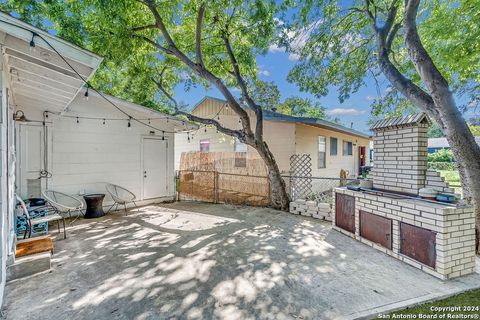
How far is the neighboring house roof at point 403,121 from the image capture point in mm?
3576

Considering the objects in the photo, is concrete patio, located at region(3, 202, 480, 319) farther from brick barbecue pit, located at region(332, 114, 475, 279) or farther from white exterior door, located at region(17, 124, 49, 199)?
white exterior door, located at region(17, 124, 49, 199)

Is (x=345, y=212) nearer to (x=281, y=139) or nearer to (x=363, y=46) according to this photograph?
(x=281, y=139)

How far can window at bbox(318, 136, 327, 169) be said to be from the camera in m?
10.5

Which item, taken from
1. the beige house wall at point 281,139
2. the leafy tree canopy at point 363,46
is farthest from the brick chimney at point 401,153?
the beige house wall at point 281,139

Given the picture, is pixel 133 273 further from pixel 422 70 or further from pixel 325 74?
pixel 325 74

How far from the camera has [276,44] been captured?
669 cm

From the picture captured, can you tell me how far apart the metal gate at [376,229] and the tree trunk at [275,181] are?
295cm

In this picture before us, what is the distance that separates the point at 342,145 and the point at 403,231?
391 inches

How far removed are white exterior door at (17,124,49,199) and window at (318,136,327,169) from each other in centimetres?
→ 972

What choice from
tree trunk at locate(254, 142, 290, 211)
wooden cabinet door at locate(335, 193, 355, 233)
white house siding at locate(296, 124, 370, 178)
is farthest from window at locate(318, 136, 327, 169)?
wooden cabinet door at locate(335, 193, 355, 233)

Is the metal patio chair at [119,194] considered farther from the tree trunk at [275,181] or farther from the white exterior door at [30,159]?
the tree trunk at [275,181]

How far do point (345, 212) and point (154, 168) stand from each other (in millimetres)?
6097

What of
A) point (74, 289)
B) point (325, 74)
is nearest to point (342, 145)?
point (325, 74)

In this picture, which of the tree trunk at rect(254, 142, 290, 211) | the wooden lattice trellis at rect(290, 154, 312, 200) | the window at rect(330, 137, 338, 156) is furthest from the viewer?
the window at rect(330, 137, 338, 156)
